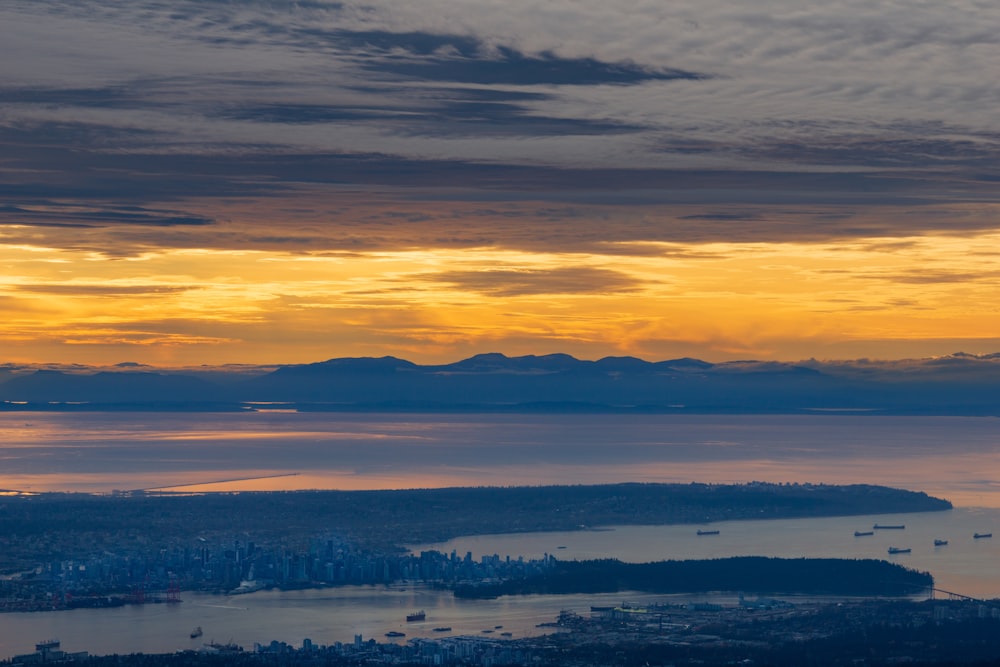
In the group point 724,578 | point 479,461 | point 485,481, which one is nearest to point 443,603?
point 724,578

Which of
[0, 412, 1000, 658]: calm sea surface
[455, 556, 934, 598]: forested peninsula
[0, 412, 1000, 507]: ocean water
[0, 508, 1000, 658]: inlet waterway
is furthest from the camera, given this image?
[0, 412, 1000, 507]: ocean water

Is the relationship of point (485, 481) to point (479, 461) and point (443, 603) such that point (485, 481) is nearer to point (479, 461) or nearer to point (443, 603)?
point (479, 461)

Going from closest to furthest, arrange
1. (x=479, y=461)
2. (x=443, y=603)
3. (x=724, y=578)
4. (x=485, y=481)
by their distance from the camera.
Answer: (x=443, y=603), (x=724, y=578), (x=485, y=481), (x=479, y=461)

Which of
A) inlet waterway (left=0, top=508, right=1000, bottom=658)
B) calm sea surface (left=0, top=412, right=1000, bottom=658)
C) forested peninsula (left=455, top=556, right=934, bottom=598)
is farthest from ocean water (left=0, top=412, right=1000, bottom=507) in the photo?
forested peninsula (left=455, top=556, right=934, bottom=598)

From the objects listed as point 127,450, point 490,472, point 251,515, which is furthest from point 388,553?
point 127,450

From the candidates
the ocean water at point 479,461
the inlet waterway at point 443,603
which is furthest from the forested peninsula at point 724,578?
the ocean water at point 479,461

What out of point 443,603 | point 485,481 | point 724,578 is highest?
point 485,481

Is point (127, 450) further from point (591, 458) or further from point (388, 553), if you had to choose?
point (388, 553)

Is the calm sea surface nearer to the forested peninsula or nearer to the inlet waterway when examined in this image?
the inlet waterway

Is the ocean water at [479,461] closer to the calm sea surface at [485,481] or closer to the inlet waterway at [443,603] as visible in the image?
the calm sea surface at [485,481]

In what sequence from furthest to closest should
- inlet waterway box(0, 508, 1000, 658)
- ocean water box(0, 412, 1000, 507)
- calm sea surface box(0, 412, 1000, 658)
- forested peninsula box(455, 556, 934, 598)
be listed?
1. ocean water box(0, 412, 1000, 507)
2. forested peninsula box(455, 556, 934, 598)
3. calm sea surface box(0, 412, 1000, 658)
4. inlet waterway box(0, 508, 1000, 658)
